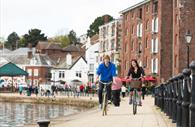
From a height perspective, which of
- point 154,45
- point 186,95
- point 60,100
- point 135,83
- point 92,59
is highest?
point 154,45

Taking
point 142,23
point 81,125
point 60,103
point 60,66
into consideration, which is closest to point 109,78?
point 81,125

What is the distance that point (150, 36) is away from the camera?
97.4 metres

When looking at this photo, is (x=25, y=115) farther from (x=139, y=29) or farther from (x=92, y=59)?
(x=92, y=59)

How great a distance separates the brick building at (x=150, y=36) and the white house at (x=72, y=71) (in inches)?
1261

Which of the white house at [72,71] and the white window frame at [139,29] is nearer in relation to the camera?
the white window frame at [139,29]

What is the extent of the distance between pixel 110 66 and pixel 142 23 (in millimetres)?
84459

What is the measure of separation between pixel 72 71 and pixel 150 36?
5056cm

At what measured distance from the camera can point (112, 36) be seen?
128m

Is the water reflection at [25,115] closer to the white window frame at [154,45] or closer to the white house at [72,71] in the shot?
the white window frame at [154,45]

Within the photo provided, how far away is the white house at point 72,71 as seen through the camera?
14350 centimetres

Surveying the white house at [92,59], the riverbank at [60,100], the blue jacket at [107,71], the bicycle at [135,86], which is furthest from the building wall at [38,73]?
the blue jacket at [107,71]

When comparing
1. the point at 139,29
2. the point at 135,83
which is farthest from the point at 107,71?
the point at 139,29

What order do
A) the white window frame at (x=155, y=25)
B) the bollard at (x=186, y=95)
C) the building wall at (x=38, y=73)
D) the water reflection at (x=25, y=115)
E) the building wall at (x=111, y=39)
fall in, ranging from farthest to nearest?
1. the building wall at (x=38, y=73)
2. the building wall at (x=111, y=39)
3. the white window frame at (x=155, y=25)
4. the water reflection at (x=25, y=115)
5. the bollard at (x=186, y=95)

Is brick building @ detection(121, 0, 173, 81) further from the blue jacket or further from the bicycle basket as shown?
the blue jacket
